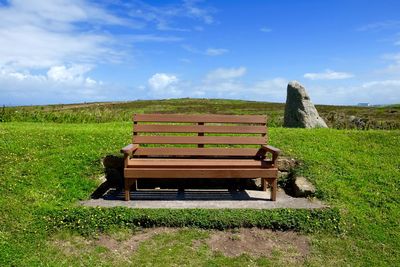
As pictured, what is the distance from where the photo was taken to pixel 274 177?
780 centimetres

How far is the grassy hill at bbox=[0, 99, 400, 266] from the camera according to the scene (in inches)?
244

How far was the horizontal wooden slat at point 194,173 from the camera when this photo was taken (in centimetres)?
754

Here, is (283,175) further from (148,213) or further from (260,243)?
(148,213)

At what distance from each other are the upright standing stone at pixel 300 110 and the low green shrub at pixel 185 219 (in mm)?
8425

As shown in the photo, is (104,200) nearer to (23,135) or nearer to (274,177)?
(274,177)

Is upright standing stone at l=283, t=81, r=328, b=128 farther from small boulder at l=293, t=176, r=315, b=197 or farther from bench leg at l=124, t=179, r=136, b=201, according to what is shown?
bench leg at l=124, t=179, r=136, b=201

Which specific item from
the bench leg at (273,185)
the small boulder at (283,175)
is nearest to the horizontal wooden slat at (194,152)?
the small boulder at (283,175)

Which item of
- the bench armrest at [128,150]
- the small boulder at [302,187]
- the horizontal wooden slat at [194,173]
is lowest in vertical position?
the small boulder at [302,187]

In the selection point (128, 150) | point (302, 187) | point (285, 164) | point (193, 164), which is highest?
point (128, 150)

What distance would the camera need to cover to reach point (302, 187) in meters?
8.28

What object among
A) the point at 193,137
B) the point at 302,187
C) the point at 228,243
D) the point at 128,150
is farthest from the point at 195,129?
the point at 228,243

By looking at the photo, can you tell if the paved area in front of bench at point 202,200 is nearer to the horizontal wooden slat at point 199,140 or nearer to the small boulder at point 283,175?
the small boulder at point 283,175

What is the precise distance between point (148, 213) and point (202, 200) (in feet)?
4.33

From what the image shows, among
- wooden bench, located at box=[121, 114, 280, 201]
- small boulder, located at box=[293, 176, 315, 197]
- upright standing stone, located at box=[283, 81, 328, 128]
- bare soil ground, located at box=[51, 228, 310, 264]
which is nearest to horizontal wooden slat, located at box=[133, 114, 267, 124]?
wooden bench, located at box=[121, 114, 280, 201]
